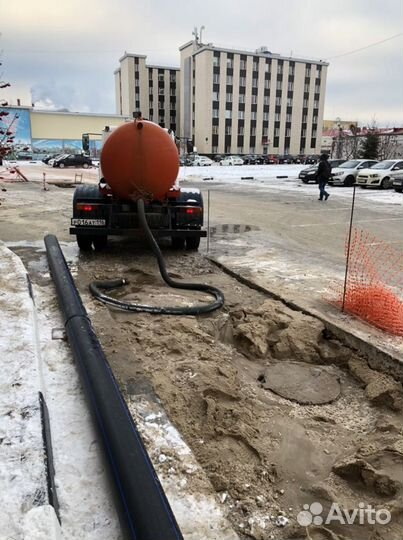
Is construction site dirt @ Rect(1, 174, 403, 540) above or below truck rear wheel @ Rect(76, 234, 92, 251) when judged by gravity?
below

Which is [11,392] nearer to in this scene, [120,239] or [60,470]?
[60,470]

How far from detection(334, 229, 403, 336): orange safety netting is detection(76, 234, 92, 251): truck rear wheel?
4.77 m

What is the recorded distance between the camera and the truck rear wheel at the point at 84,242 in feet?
28.6

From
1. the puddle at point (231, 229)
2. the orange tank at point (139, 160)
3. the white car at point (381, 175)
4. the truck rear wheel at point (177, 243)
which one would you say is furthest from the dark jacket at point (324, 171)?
the orange tank at point (139, 160)

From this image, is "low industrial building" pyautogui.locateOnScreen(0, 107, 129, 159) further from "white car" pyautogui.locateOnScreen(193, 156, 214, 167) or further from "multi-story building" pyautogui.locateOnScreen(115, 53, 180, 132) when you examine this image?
"multi-story building" pyautogui.locateOnScreen(115, 53, 180, 132)

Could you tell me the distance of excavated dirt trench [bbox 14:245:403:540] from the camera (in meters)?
2.93

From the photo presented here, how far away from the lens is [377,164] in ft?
86.3

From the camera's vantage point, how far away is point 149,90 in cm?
9644

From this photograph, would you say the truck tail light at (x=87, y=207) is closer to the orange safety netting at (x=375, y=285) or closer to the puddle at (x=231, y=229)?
the puddle at (x=231, y=229)

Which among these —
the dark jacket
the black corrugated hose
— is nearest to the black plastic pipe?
the black corrugated hose

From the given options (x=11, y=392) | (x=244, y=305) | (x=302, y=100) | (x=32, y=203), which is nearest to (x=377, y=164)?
(x=32, y=203)

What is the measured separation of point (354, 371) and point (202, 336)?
5.42 ft

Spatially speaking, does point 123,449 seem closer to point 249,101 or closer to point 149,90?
point 249,101

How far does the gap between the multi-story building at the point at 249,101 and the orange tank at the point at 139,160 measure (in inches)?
3203
